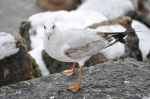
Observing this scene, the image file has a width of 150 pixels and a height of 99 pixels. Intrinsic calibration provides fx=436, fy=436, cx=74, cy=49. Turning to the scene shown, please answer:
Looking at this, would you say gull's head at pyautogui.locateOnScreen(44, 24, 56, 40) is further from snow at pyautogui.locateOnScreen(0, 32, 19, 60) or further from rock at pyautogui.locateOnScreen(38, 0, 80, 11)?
rock at pyautogui.locateOnScreen(38, 0, 80, 11)

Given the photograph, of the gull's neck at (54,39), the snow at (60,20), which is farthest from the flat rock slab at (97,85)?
the snow at (60,20)

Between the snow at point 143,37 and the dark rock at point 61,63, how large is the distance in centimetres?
154

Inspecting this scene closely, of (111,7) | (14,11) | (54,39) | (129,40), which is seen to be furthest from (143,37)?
(14,11)

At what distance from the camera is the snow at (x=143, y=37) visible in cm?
1034

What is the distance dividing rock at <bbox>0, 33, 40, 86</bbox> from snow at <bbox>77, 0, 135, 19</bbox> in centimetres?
512

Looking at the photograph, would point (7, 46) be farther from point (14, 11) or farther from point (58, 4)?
point (14, 11)

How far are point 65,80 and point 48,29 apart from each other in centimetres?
113

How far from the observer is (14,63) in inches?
291

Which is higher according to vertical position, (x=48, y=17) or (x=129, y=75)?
(x=48, y=17)

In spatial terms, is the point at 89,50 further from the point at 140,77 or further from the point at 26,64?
the point at 26,64

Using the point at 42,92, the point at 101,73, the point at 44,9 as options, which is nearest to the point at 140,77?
the point at 101,73

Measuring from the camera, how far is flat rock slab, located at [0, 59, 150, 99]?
19.5ft

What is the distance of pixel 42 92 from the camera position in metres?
6.14

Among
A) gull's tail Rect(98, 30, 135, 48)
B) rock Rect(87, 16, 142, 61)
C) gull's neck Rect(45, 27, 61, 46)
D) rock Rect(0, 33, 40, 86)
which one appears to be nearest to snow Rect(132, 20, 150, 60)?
rock Rect(87, 16, 142, 61)
